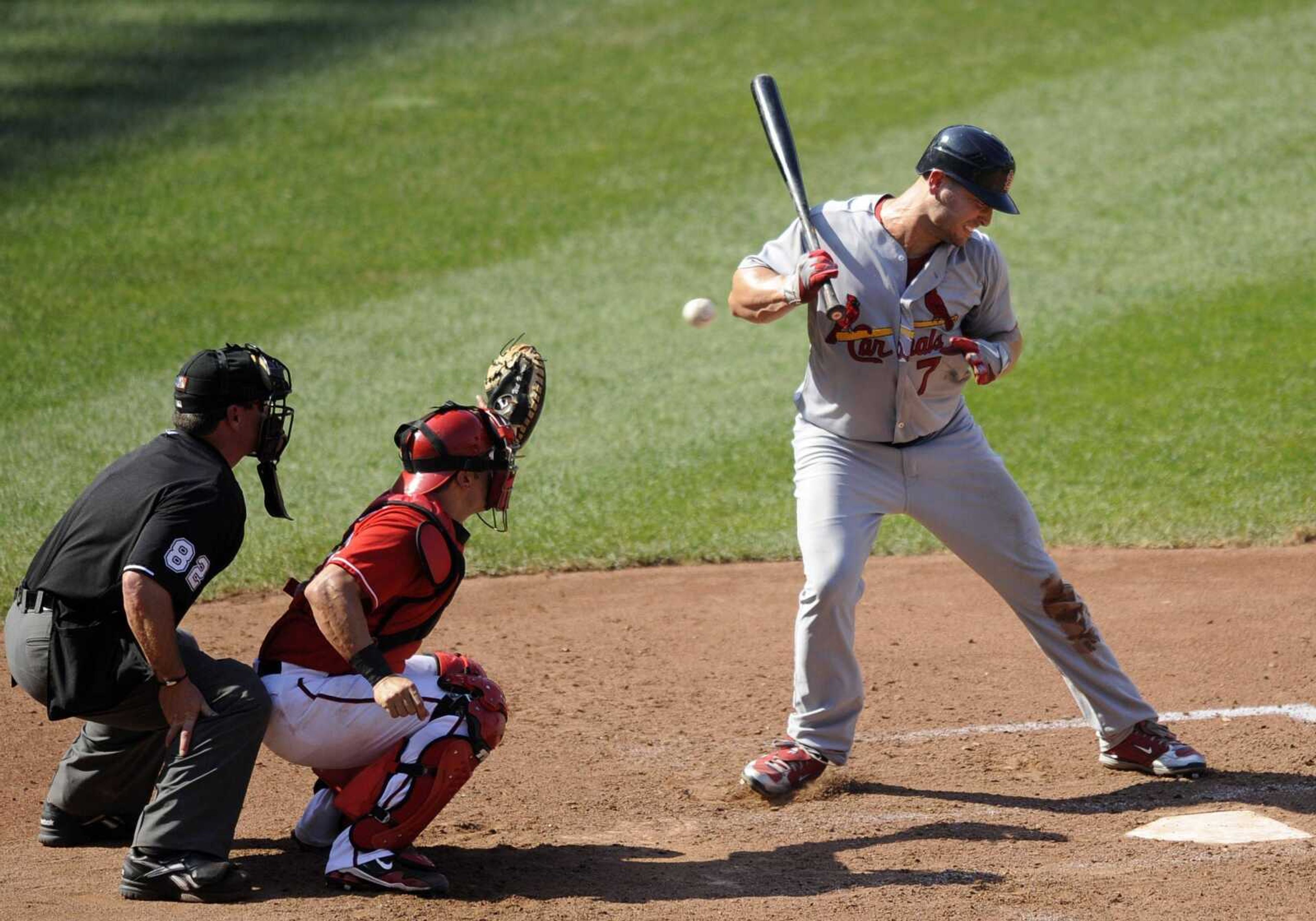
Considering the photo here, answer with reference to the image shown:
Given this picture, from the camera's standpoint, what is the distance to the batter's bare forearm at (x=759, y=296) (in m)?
4.36

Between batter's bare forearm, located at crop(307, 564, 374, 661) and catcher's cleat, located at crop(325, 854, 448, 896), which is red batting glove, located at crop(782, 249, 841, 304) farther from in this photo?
catcher's cleat, located at crop(325, 854, 448, 896)

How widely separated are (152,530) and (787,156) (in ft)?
7.60

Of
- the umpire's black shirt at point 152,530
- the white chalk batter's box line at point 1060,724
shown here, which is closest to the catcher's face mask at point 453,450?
the umpire's black shirt at point 152,530

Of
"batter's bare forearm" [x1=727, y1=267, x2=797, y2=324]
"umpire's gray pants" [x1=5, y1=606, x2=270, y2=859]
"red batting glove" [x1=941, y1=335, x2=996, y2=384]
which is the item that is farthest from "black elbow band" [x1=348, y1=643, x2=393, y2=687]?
"red batting glove" [x1=941, y1=335, x2=996, y2=384]

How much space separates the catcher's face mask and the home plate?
6.52 feet

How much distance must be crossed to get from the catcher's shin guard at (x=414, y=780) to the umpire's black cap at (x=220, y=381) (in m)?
0.99

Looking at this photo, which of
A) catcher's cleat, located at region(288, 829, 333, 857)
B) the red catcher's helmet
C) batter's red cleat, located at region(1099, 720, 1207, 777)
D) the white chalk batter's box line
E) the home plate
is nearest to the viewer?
the red catcher's helmet

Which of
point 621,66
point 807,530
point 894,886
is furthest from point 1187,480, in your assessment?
point 621,66

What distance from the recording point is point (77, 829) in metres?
4.34

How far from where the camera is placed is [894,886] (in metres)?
3.90

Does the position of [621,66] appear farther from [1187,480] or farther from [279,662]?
[279,662]

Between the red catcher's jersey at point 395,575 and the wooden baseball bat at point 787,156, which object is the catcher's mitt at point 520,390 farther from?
the wooden baseball bat at point 787,156

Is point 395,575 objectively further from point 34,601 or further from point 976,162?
point 976,162

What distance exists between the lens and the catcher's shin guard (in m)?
3.92
